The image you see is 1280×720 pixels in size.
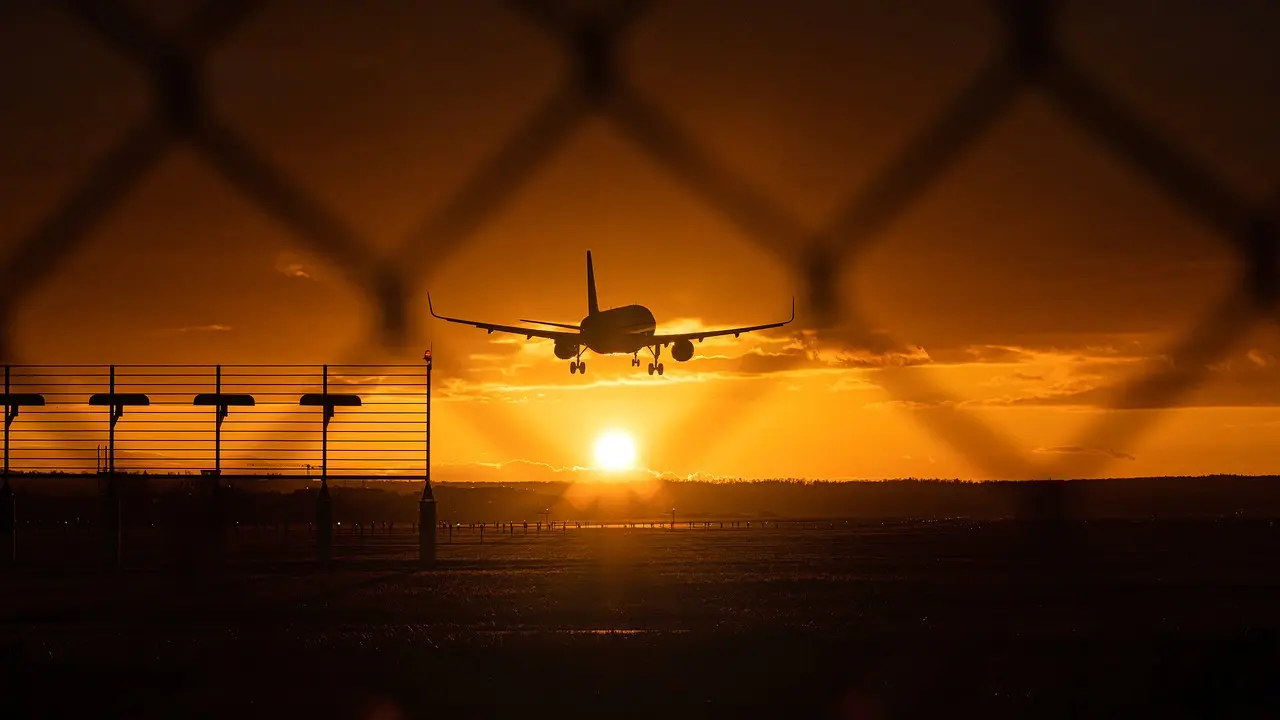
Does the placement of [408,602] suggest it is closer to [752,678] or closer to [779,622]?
[779,622]

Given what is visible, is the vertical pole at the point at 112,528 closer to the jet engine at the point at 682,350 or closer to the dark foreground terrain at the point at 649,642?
the dark foreground terrain at the point at 649,642

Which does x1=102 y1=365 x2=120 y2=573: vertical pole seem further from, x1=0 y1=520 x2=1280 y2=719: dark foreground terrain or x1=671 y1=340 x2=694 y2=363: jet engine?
x1=671 y1=340 x2=694 y2=363: jet engine

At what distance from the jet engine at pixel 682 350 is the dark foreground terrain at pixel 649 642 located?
821 centimetres

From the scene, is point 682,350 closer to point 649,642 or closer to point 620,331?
point 620,331

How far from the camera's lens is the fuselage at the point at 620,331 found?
62344mm

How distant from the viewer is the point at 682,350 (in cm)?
5119

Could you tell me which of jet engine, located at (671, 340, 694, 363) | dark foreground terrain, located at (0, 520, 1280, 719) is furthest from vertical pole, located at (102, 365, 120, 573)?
jet engine, located at (671, 340, 694, 363)

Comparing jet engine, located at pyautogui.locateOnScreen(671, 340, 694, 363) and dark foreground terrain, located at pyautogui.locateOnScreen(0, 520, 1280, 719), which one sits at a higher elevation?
jet engine, located at pyautogui.locateOnScreen(671, 340, 694, 363)

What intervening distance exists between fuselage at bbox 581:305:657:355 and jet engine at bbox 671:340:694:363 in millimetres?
8889

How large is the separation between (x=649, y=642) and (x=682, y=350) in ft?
81.8

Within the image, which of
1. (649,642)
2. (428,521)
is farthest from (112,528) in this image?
(649,642)

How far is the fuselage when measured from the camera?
62344mm

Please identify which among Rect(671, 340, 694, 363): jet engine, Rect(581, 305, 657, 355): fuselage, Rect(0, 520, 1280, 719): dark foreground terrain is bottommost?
Rect(0, 520, 1280, 719): dark foreground terrain

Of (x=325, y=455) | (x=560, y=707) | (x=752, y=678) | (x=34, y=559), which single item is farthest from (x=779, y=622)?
(x=34, y=559)
